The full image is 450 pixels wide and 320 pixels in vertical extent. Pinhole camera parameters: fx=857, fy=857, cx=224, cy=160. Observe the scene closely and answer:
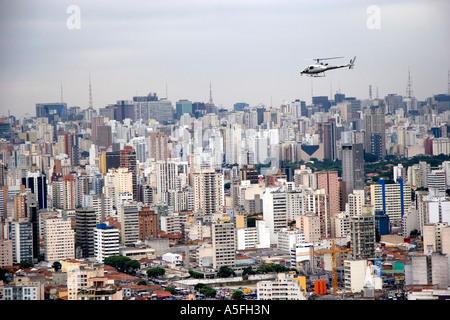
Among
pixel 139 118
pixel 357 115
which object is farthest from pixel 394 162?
pixel 139 118

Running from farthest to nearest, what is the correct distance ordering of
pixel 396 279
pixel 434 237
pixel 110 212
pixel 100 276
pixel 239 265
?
pixel 110 212, pixel 239 265, pixel 434 237, pixel 396 279, pixel 100 276

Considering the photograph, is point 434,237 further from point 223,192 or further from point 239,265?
point 223,192

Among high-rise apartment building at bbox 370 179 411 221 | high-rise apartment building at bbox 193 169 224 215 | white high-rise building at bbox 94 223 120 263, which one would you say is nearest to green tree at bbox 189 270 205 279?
white high-rise building at bbox 94 223 120 263

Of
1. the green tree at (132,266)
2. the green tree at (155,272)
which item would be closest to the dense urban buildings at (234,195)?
the green tree at (132,266)

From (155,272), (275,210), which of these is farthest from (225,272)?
(275,210)

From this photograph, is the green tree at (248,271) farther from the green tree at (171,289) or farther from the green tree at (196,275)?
the green tree at (171,289)

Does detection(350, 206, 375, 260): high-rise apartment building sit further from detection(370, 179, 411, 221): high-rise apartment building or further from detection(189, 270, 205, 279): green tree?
detection(189, 270, 205, 279): green tree
